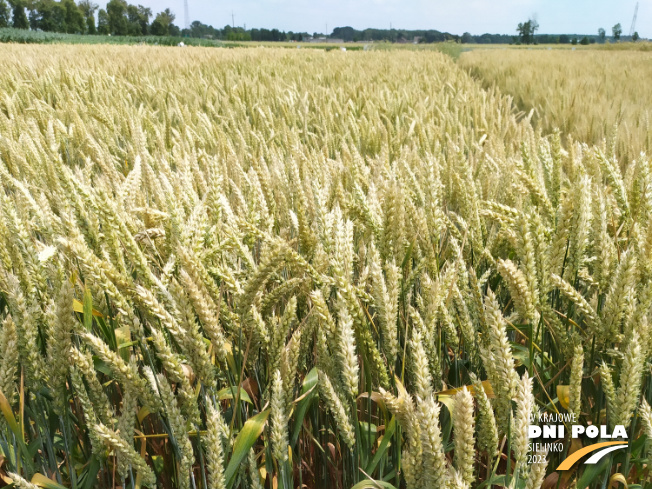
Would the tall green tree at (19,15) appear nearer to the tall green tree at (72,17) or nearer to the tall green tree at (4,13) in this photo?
the tall green tree at (4,13)

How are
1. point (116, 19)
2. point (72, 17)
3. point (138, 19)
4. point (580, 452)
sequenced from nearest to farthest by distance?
point (580, 452) < point (72, 17) < point (116, 19) < point (138, 19)

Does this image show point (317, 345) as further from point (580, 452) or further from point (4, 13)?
point (4, 13)

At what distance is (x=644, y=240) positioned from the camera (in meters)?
0.79

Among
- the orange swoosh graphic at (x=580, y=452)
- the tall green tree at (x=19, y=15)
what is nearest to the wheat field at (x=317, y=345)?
the orange swoosh graphic at (x=580, y=452)

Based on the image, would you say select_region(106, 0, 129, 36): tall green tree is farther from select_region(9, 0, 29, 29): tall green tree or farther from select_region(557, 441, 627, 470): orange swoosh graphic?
select_region(557, 441, 627, 470): orange swoosh graphic

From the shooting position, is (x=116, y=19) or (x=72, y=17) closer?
(x=72, y=17)

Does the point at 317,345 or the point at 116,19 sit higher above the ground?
the point at 116,19

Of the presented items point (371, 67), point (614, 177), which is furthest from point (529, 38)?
point (614, 177)

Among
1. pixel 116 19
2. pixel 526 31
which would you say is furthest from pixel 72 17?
pixel 526 31

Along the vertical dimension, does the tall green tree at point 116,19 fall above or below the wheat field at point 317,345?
above

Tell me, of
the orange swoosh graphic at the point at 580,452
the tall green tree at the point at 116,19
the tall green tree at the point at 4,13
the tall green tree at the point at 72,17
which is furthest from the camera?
the tall green tree at the point at 116,19

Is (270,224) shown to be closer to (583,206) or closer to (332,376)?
(332,376)

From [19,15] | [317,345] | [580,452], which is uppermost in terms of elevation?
[19,15]

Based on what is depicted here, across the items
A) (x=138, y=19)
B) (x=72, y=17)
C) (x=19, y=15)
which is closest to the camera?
(x=19, y=15)
